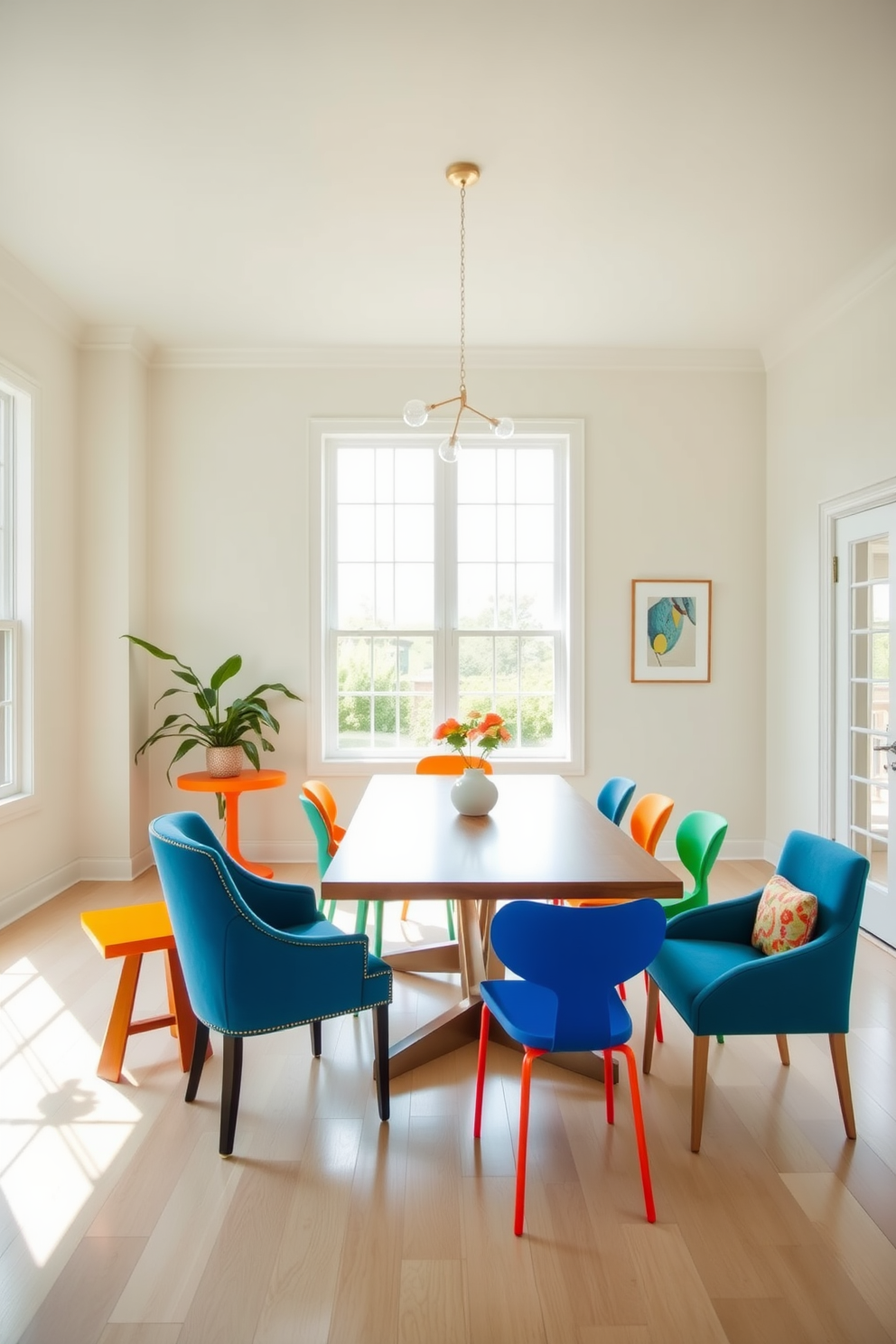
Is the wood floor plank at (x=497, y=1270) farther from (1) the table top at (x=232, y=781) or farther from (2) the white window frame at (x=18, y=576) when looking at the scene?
(2) the white window frame at (x=18, y=576)

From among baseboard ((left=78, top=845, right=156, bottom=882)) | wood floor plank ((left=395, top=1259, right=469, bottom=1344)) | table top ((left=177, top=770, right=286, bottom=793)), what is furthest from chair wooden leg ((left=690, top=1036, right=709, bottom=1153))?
baseboard ((left=78, top=845, right=156, bottom=882))

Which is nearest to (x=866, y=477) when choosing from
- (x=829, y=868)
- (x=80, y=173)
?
(x=829, y=868)

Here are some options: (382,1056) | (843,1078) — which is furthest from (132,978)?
(843,1078)

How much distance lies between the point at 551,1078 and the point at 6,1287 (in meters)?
1.52

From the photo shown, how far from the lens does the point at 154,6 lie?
237cm

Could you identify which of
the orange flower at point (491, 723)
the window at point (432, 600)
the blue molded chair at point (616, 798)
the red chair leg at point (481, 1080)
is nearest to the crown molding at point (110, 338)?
the window at point (432, 600)

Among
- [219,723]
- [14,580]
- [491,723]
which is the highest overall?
[14,580]

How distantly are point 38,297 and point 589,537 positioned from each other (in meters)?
3.35

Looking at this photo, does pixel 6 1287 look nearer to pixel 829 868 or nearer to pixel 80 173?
pixel 829 868

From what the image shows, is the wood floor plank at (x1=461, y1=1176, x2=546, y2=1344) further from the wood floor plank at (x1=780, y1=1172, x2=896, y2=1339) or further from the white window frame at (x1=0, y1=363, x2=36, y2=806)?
the white window frame at (x1=0, y1=363, x2=36, y2=806)

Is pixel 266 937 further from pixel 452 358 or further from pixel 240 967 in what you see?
pixel 452 358

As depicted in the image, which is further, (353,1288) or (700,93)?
(700,93)

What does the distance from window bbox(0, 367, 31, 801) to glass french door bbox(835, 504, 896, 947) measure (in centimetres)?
431

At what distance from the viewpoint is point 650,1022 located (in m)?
2.53
